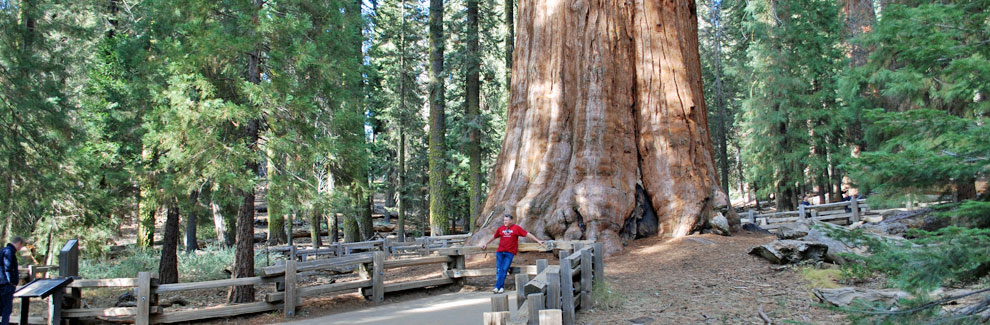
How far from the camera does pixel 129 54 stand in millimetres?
16844

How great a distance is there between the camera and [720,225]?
1238cm

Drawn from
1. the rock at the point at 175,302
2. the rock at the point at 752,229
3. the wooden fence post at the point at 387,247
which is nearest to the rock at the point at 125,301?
the rock at the point at 175,302

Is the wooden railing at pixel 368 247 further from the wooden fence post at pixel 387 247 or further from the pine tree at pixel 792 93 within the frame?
the pine tree at pixel 792 93

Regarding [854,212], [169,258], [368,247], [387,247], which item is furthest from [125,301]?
[854,212]

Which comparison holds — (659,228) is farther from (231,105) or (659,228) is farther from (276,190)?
(231,105)

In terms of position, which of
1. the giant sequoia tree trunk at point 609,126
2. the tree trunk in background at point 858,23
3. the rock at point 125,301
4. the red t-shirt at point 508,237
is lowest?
the rock at point 125,301

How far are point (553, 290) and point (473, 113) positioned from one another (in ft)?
52.5

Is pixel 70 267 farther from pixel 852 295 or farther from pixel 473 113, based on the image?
pixel 473 113

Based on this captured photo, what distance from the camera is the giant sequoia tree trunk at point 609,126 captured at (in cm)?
1236

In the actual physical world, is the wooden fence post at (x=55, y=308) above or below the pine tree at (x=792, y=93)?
below

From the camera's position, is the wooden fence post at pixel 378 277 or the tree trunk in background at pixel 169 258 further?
the tree trunk in background at pixel 169 258

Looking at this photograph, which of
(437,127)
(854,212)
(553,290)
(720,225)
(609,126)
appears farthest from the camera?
(437,127)

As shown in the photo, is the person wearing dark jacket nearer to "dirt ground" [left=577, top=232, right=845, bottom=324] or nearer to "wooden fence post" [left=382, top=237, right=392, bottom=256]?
"dirt ground" [left=577, top=232, right=845, bottom=324]

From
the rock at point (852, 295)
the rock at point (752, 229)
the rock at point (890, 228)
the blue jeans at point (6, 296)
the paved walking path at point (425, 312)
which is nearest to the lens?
the rock at point (852, 295)
